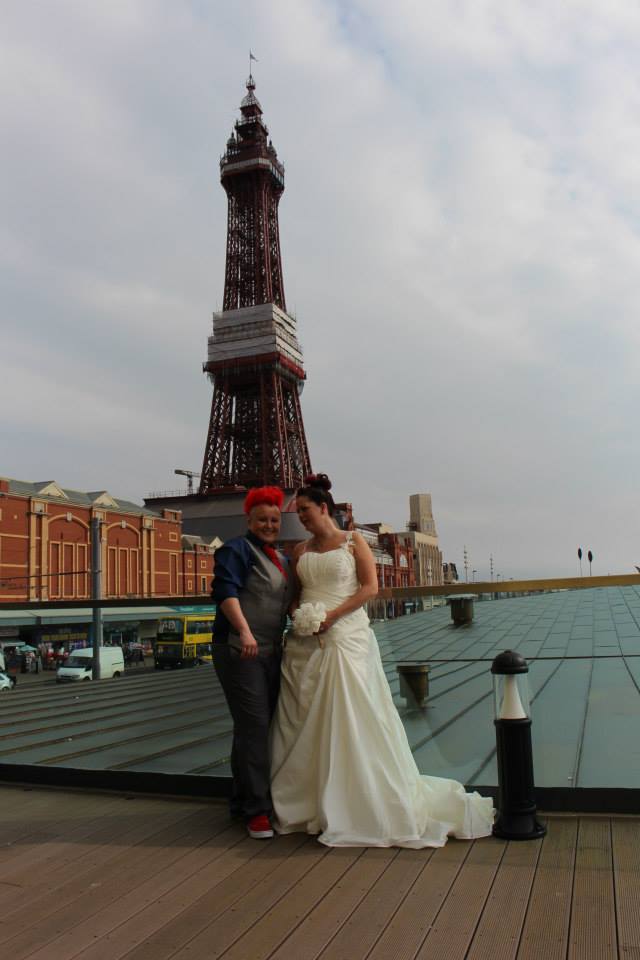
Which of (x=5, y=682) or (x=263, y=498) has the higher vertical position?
(x=263, y=498)

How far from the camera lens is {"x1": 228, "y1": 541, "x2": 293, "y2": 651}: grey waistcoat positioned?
3910 millimetres

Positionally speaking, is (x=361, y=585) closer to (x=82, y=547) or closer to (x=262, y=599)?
(x=262, y=599)

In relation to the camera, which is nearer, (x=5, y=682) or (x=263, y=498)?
(x=263, y=498)

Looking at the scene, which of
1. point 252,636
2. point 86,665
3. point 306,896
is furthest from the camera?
point 86,665

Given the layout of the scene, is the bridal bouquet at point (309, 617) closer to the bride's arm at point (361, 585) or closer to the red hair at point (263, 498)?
the bride's arm at point (361, 585)

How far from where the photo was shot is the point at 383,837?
346cm

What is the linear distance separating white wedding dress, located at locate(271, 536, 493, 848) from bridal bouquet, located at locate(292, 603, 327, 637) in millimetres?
109

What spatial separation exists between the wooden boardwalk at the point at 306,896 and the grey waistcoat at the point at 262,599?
955mm

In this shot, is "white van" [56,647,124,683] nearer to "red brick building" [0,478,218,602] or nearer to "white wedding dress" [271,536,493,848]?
"red brick building" [0,478,218,602]

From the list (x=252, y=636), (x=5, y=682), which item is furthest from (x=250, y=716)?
(x=5, y=682)

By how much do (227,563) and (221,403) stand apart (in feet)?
245

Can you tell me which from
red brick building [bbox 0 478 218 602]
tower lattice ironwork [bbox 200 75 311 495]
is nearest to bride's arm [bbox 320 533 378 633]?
red brick building [bbox 0 478 218 602]

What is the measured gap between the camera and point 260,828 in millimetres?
3641

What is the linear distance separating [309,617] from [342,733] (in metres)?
0.55
